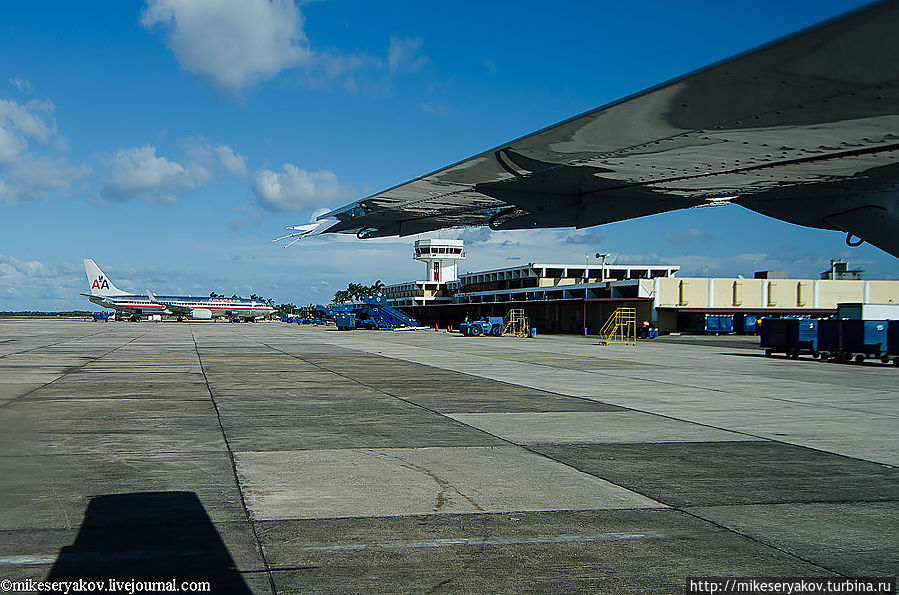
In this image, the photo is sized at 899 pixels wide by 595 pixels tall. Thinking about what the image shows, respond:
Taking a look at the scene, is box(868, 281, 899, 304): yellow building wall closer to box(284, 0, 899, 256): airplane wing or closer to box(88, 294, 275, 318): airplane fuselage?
box(284, 0, 899, 256): airplane wing

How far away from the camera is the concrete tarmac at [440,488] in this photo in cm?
582

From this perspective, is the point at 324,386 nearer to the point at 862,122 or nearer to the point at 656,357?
the point at 862,122

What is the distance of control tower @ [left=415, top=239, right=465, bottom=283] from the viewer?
374 ft

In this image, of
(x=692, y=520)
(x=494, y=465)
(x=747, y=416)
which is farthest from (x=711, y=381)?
(x=692, y=520)

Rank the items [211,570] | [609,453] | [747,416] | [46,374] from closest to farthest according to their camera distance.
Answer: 1. [211,570]
2. [609,453]
3. [747,416]
4. [46,374]

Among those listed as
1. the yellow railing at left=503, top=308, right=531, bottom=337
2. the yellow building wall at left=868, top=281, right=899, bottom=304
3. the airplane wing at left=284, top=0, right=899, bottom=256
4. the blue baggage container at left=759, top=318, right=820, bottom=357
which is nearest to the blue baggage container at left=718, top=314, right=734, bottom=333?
the yellow building wall at left=868, top=281, right=899, bottom=304

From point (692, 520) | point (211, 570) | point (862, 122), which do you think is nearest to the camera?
point (862, 122)

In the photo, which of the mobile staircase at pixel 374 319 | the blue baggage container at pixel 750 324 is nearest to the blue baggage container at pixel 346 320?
the mobile staircase at pixel 374 319

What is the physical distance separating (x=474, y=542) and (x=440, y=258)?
356ft

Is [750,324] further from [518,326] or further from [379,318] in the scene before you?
[379,318]

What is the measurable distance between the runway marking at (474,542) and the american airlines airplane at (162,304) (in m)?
117

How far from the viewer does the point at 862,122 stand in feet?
14.8

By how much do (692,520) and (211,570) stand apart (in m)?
4.48

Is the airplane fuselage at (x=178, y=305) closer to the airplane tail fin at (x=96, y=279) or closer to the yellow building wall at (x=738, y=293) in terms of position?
the airplane tail fin at (x=96, y=279)
